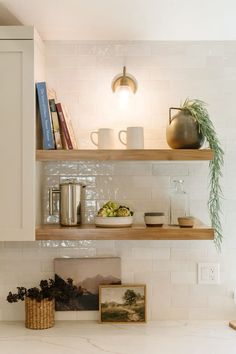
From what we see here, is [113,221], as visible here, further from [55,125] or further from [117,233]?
[55,125]

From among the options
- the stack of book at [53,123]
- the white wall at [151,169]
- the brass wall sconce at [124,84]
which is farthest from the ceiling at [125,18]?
the stack of book at [53,123]

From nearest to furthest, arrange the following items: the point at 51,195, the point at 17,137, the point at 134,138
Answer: the point at 17,137 < the point at 134,138 < the point at 51,195

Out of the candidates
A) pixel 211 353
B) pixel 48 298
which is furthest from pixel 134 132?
pixel 211 353

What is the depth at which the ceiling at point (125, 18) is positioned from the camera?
Answer: 194cm

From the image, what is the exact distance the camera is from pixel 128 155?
2.06 meters

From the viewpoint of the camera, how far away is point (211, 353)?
1896 millimetres

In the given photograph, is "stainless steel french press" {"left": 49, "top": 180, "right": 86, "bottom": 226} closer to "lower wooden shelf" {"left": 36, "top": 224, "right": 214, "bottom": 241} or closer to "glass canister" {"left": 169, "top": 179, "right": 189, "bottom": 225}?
"lower wooden shelf" {"left": 36, "top": 224, "right": 214, "bottom": 241}

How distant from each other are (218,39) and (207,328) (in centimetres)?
145

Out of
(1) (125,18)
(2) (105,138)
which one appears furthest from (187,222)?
(1) (125,18)

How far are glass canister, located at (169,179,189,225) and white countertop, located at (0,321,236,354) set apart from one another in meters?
0.53

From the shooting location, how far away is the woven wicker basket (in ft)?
7.11

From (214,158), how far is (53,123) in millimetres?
775

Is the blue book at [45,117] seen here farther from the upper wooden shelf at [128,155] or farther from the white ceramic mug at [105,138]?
the white ceramic mug at [105,138]

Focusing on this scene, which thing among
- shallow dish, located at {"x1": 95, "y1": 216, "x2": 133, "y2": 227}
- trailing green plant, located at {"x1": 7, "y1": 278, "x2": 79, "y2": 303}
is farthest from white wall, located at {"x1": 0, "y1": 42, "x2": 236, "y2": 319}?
shallow dish, located at {"x1": 95, "y1": 216, "x2": 133, "y2": 227}
